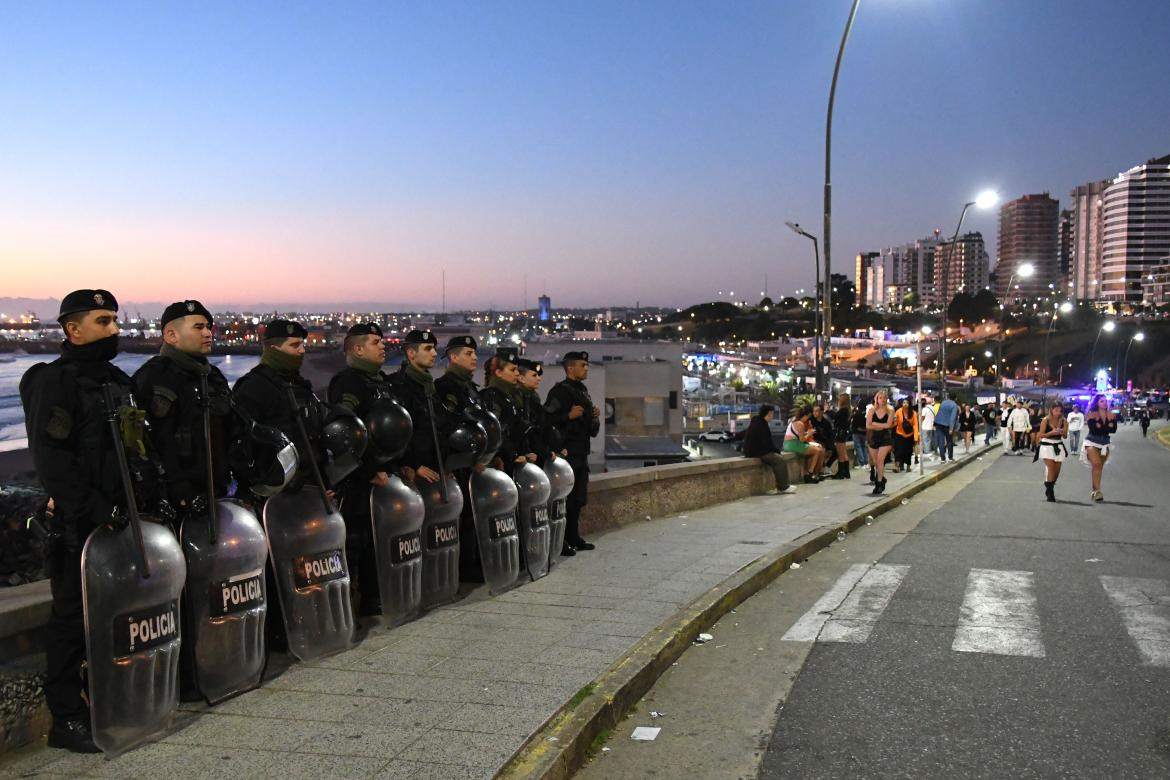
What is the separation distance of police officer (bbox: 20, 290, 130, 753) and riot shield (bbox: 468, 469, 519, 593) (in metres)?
3.40

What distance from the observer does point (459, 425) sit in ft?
23.6

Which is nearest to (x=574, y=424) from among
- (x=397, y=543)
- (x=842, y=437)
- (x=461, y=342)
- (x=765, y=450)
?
(x=461, y=342)

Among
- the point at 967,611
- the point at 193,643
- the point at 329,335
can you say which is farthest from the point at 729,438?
the point at 193,643

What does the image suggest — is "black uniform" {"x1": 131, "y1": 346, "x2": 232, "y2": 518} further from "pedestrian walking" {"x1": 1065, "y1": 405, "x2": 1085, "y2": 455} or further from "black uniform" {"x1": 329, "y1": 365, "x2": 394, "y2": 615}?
Answer: "pedestrian walking" {"x1": 1065, "y1": 405, "x2": 1085, "y2": 455}

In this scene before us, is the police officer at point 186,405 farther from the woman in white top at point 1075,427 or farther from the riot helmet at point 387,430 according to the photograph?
the woman in white top at point 1075,427

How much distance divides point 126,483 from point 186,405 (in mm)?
748

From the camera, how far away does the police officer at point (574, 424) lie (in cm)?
948

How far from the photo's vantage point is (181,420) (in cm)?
498

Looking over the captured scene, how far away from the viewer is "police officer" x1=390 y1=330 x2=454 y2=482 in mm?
7012

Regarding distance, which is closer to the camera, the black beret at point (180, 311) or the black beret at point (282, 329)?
the black beret at point (180, 311)

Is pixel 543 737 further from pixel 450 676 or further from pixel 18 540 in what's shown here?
pixel 18 540

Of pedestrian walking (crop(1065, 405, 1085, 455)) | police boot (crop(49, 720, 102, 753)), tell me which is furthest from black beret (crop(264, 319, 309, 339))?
pedestrian walking (crop(1065, 405, 1085, 455))

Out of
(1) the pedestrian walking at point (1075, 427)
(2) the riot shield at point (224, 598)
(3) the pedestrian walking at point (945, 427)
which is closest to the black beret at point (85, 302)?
(2) the riot shield at point (224, 598)

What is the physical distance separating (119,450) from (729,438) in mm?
59098
